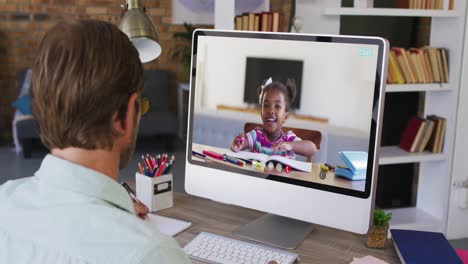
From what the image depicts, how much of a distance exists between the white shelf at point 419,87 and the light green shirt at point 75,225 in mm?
2619

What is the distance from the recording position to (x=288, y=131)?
1.51 metres

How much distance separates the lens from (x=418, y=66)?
3.35m

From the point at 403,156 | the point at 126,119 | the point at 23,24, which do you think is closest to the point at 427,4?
the point at 403,156

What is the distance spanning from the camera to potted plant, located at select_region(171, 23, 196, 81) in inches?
228

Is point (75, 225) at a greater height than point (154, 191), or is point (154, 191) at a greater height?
point (75, 225)

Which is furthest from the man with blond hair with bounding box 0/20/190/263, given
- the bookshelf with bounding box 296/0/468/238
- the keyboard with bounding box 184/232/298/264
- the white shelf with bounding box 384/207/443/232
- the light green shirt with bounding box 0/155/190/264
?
the white shelf with bounding box 384/207/443/232

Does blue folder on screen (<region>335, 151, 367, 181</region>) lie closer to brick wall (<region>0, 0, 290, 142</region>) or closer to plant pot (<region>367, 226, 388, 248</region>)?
plant pot (<region>367, 226, 388, 248</region>)

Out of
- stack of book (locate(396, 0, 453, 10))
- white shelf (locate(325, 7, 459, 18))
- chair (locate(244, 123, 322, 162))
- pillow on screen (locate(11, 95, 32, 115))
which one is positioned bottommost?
pillow on screen (locate(11, 95, 32, 115))

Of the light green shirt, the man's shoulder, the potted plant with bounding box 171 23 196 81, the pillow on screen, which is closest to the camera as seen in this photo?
the light green shirt

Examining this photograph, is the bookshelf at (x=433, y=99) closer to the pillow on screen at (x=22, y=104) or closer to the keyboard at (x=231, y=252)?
the keyboard at (x=231, y=252)

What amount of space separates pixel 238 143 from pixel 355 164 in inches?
13.7

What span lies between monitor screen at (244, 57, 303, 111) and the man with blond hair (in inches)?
25.1

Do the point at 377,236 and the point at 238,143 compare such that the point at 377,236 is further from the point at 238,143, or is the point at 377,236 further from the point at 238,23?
the point at 238,23

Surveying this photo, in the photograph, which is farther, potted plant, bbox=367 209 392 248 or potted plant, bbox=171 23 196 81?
potted plant, bbox=171 23 196 81
